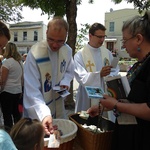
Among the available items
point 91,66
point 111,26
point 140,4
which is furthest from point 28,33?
point 91,66

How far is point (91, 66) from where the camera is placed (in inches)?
150

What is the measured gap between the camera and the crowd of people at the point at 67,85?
145cm

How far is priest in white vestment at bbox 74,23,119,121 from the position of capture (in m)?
3.32

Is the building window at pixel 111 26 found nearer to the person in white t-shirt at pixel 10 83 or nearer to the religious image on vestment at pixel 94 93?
the person in white t-shirt at pixel 10 83

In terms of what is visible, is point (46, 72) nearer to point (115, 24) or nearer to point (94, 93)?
point (94, 93)

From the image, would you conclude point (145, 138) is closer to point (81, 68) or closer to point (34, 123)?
point (34, 123)

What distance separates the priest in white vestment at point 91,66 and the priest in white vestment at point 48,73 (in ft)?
2.24

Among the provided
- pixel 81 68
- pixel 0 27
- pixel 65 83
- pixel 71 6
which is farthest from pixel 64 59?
pixel 71 6

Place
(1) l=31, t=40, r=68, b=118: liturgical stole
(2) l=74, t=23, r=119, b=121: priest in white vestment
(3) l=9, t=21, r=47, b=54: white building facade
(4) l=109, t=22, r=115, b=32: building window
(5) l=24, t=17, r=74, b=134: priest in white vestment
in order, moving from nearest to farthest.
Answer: (5) l=24, t=17, r=74, b=134: priest in white vestment < (1) l=31, t=40, r=68, b=118: liturgical stole < (2) l=74, t=23, r=119, b=121: priest in white vestment < (4) l=109, t=22, r=115, b=32: building window < (3) l=9, t=21, r=47, b=54: white building facade

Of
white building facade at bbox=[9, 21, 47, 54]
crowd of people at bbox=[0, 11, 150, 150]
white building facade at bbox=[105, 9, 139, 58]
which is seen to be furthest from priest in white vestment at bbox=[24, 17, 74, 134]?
white building facade at bbox=[9, 21, 47, 54]

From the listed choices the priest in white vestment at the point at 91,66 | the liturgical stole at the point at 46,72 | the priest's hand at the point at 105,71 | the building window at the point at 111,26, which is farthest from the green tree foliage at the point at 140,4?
the building window at the point at 111,26

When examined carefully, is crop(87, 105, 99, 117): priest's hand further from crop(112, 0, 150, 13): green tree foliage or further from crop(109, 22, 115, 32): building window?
crop(109, 22, 115, 32): building window

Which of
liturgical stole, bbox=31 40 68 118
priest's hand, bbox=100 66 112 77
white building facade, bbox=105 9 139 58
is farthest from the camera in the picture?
white building facade, bbox=105 9 139 58

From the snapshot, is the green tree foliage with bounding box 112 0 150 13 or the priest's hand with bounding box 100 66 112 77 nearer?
the priest's hand with bounding box 100 66 112 77
